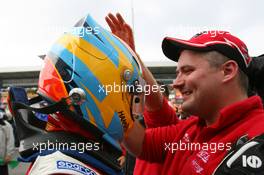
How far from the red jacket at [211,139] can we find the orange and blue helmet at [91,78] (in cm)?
32

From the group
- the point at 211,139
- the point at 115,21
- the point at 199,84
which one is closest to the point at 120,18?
the point at 115,21

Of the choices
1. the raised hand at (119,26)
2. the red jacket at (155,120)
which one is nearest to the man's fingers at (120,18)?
the raised hand at (119,26)

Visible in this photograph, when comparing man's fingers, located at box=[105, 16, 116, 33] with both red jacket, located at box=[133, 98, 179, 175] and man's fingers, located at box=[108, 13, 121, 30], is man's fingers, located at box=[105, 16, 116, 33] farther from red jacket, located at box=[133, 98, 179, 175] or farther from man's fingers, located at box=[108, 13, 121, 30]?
red jacket, located at box=[133, 98, 179, 175]

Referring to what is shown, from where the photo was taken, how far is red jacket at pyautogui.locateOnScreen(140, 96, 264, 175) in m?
1.43

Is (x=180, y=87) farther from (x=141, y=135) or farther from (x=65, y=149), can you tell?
(x=65, y=149)

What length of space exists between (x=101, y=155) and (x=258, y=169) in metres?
0.55

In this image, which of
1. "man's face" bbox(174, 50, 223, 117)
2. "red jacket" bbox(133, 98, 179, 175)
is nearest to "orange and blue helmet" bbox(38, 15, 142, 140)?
"man's face" bbox(174, 50, 223, 117)

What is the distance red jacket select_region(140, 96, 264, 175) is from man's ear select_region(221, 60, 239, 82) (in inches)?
5.0

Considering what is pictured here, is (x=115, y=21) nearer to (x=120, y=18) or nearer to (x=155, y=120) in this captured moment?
(x=120, y=18)

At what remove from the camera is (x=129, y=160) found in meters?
4.06

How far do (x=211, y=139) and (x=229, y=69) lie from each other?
1.04ft

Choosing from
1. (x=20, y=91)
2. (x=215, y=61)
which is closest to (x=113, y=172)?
(x=20, y=91)

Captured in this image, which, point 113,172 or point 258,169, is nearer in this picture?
point 258,169

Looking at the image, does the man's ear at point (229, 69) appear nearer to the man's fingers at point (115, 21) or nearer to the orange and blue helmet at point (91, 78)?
the orange and blue helmet at point (91, 78)
